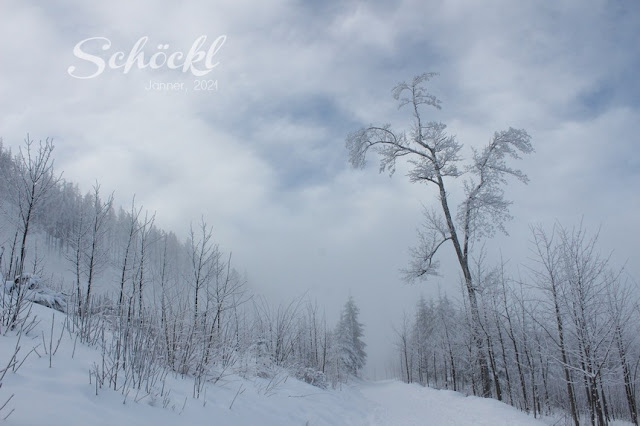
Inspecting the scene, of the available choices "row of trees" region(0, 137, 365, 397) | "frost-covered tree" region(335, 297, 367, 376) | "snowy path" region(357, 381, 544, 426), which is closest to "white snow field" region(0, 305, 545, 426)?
"row of trees" region(0, 137, 365, 397)

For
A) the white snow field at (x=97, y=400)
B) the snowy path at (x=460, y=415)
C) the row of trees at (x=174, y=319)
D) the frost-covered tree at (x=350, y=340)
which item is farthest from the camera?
the frost-covered tree at (x=350, y=340)

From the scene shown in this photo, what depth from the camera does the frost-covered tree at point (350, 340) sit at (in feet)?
147

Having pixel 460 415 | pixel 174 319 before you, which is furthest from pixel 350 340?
pixel 174 319

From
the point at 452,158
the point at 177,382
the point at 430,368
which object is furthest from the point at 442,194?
the point at 430,368

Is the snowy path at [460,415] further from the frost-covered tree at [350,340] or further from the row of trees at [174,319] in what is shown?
the frost-covered tree at [350,340]

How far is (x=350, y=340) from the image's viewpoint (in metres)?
46.5

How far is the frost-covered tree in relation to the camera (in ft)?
147

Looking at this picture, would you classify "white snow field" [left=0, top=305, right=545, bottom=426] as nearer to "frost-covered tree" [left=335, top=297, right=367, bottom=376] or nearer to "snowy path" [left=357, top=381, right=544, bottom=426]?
"snowy path" [left=357, top=381, right=544, bottom=426]

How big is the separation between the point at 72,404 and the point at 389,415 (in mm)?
11084

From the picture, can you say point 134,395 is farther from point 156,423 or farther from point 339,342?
point 339,342

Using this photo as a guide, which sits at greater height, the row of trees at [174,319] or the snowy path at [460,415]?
the row of trees at [174,319]

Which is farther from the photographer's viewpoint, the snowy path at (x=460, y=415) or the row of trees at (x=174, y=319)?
the snowy path at (x=460, y=415)

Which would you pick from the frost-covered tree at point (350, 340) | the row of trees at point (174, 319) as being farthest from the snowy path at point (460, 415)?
the frost-covered tree at point (350, 340)

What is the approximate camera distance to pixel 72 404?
256 centimetres
